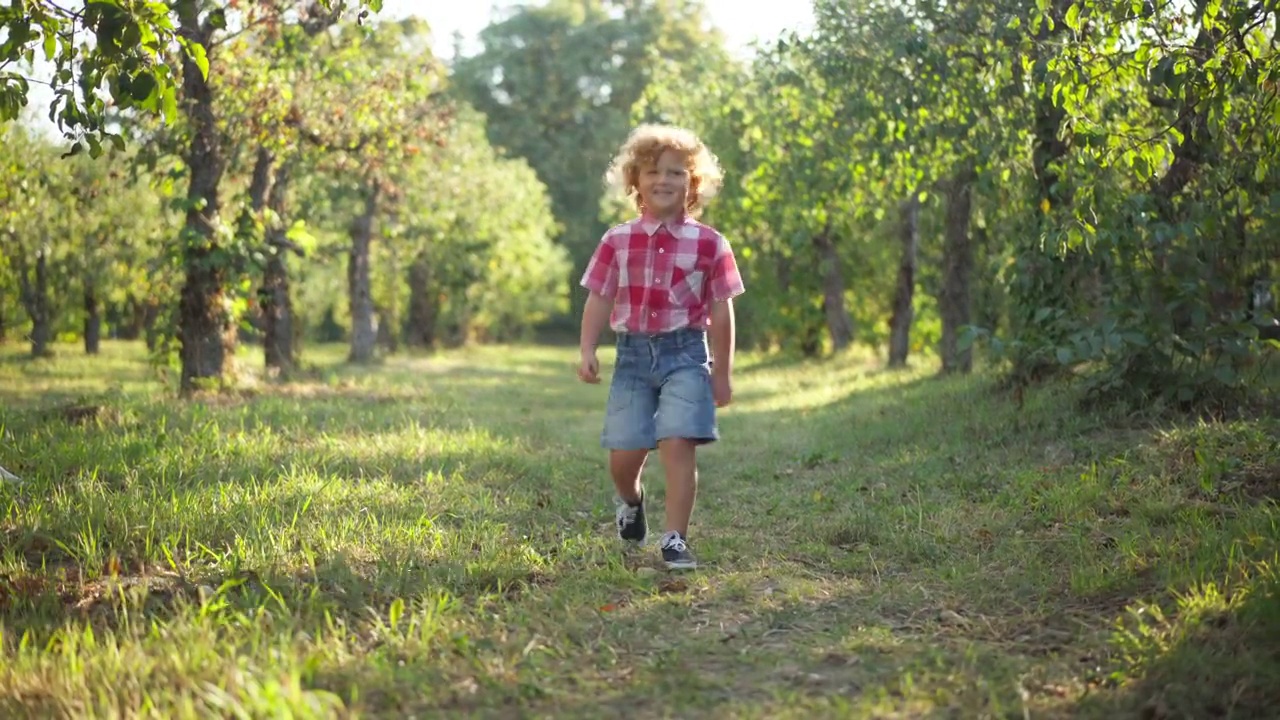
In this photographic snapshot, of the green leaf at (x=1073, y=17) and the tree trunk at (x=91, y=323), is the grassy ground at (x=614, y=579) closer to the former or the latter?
the green leaf at (x=1073, y=17)

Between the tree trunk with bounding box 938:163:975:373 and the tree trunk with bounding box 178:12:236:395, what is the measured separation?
29.2 ft

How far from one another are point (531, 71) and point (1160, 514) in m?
52.9

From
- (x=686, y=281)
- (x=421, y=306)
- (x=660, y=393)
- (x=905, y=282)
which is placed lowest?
(x=660, y=393)

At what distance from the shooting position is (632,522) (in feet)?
18.6

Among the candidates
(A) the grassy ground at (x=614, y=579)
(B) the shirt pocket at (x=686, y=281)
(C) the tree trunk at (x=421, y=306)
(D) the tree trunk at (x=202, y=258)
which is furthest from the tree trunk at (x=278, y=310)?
(C) the tree trunk at (x=421, y=306)

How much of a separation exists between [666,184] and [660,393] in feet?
3.19

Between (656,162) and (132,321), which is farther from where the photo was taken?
(132,321)

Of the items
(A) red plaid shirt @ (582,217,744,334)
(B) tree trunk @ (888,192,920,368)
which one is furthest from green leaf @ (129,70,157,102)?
(B) tree trunk @ (888,192,920,368)

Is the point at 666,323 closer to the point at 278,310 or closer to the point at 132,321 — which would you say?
the point at 278,310

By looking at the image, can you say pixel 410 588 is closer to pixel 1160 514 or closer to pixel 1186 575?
pixel 1186 575

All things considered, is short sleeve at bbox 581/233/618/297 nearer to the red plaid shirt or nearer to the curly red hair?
the red plaid shirt

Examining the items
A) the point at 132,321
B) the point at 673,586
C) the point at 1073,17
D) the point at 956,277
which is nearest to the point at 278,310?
the point at 956,277

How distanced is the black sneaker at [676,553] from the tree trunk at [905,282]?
14020 millimetres

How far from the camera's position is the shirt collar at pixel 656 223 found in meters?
5.29
